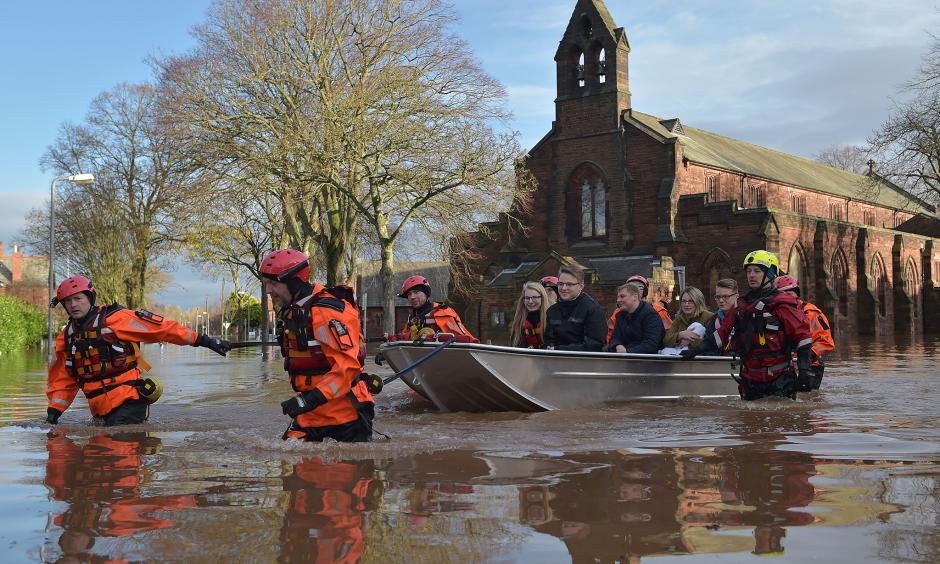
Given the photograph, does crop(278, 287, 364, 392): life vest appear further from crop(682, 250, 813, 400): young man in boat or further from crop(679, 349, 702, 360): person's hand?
crop(679, 349, 702, 360): person's hand

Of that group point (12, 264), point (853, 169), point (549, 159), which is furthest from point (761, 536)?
point (12, 264)

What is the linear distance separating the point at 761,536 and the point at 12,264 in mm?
105289

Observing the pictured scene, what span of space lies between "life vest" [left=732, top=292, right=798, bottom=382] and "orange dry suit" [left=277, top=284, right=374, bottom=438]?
4769mm

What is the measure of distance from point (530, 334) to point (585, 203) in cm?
3820

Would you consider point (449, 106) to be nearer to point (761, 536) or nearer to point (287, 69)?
point (287, 69)

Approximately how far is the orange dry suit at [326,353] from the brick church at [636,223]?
1454 inches

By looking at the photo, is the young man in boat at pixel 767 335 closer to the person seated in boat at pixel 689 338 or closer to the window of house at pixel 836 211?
the person seated in boat at pixel 689 338

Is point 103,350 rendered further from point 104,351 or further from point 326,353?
point 326,353

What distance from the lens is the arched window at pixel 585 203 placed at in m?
49.0

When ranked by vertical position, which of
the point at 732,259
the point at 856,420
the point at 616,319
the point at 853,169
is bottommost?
the point at 856,420

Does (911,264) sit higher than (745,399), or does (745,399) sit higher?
(911,264)

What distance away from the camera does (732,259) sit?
44844 mm

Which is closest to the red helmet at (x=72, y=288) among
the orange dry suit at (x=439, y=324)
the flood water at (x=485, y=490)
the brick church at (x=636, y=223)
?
the flood water at (x=485, y=490)

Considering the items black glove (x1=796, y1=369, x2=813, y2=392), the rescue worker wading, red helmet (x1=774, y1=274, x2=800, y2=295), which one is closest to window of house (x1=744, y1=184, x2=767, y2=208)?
red helmet (x1=774, y1=274, x2=800, y2=295)
